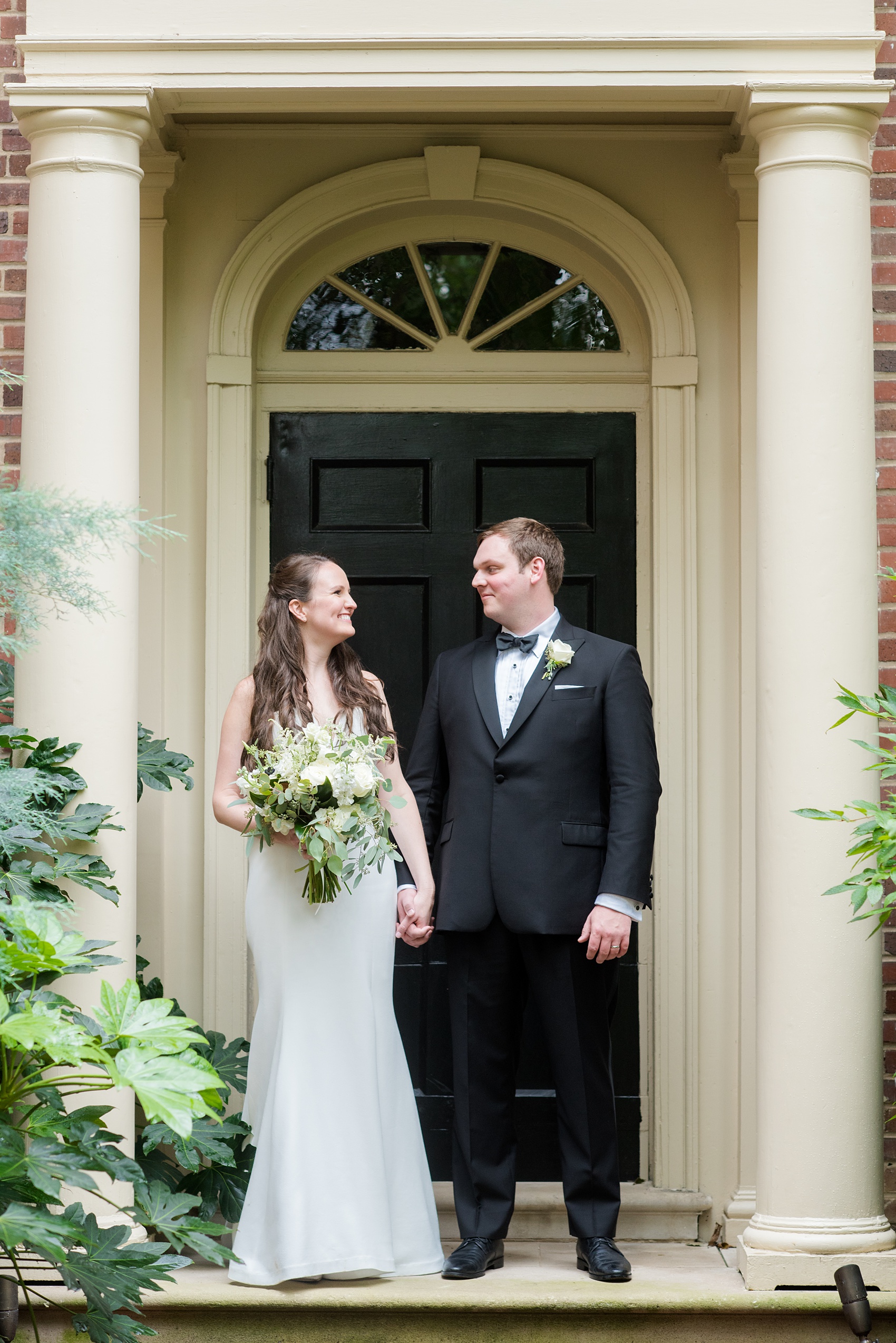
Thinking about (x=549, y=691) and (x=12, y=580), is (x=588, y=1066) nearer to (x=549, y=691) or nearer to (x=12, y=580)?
(x=549, y=691)

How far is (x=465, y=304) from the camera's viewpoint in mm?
5227

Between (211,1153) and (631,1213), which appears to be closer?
(211,1153)

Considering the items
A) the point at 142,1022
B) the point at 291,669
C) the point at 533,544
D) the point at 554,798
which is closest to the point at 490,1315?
the point at 554,798

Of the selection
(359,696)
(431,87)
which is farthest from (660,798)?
(431,87)

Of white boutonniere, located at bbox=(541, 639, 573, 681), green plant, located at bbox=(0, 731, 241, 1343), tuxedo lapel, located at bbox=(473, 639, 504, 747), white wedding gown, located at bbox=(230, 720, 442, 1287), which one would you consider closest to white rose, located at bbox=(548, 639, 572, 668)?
white boutonniere, located at bbox=(541, 639, 573, 681)

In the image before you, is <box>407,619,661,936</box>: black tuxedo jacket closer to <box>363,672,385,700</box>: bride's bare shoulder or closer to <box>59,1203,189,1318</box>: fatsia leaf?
<box>363,672,385,700</box>: bride's bare shoulder

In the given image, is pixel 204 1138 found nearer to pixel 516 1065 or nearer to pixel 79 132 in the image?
pixel 516 1065

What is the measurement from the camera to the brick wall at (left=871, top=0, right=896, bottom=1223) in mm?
4691

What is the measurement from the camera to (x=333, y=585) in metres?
4.34

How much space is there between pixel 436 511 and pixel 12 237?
63.6 inches

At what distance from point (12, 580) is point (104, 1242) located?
51.8 inches

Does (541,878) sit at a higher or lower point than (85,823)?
lower

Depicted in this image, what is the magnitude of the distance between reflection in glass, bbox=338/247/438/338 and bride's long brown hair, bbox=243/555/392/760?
1223 mm

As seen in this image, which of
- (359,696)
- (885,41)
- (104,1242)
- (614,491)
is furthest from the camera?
(614,491)
